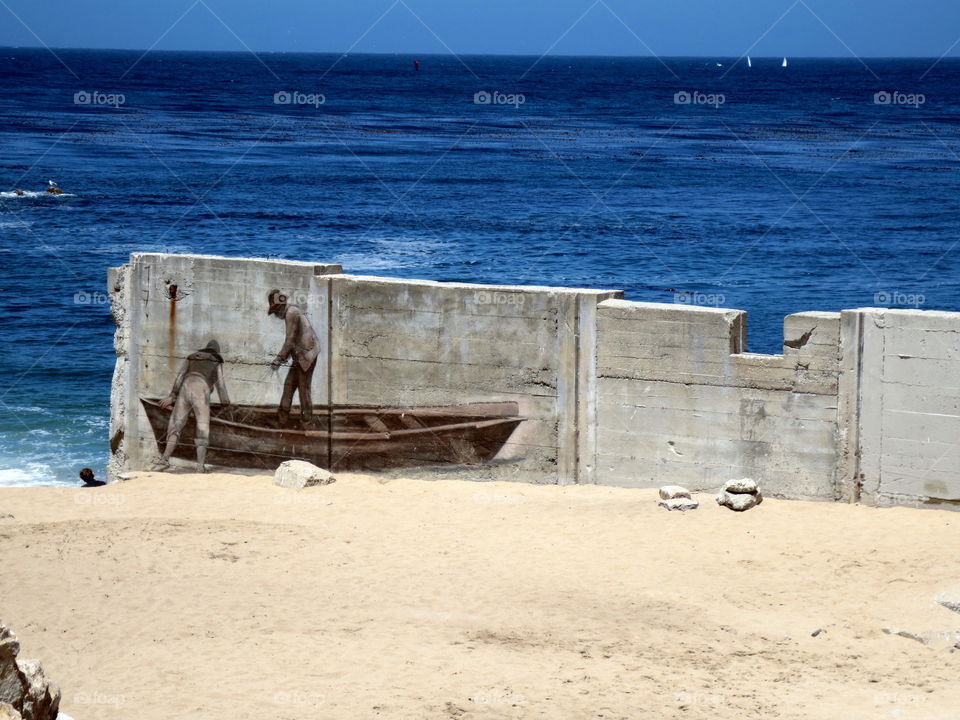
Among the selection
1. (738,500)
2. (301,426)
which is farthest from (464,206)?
(738,500)

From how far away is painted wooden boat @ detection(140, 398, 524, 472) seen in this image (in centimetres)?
1733

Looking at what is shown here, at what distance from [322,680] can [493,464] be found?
615 centimetres

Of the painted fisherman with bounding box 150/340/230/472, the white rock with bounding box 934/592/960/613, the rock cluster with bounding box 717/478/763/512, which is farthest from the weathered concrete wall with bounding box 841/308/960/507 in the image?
the painted fisherman with bounding box 150/340/230/472

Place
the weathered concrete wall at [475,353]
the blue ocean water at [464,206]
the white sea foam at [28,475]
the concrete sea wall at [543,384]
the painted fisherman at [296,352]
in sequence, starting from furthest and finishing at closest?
1. the blue ocean water at [464,206]
2. the white sea foam at [28,475]
3. the painted fisherman at [296,352]
4. the weathered concrete wall at [475,353]
5. the concrete sea wall at [543,384]

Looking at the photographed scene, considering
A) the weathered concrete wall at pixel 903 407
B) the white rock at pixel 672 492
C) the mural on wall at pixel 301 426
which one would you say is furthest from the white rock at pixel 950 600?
the mural on wall at pixel 301 426

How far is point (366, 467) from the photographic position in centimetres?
1803

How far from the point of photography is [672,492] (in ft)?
52.1

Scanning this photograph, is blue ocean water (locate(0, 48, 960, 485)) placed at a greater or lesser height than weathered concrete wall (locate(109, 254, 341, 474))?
greater

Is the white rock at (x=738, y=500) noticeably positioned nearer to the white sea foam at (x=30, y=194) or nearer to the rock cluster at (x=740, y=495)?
the rock cluster at (x=740, y=495)

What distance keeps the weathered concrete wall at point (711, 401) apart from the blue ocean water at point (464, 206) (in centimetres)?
1166

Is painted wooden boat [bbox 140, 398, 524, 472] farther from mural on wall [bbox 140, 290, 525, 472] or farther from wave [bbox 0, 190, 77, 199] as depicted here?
wave [bbox 0, 190, 77, 199]

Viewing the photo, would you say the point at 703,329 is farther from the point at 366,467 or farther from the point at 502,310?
the point at 366,467

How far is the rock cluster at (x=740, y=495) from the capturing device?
1553 cm

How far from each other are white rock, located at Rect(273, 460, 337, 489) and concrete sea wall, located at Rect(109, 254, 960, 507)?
0.45 metres
